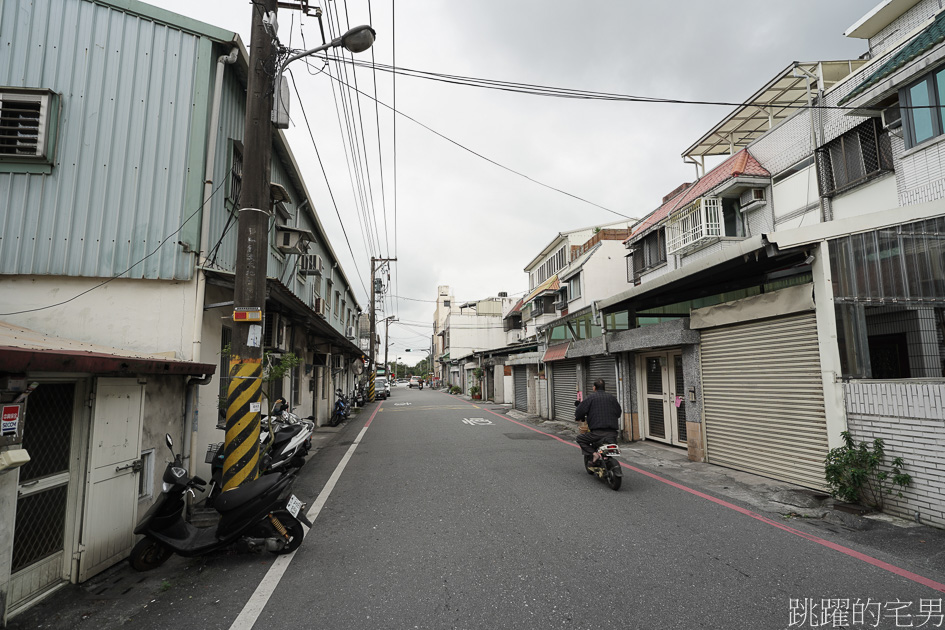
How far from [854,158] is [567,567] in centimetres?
1092

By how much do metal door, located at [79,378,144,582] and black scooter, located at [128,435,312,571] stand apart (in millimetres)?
320

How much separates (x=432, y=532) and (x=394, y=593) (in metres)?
1.42

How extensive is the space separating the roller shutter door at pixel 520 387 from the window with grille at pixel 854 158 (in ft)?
45.2

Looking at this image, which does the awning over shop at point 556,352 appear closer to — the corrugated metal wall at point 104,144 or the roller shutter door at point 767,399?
the roller shutter door at point 767,399

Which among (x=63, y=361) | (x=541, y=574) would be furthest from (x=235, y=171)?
(x=541, y=574)

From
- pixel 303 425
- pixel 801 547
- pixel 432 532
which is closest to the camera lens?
pixel 801 547

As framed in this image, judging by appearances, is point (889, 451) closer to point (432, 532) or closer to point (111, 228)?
point (432, 532)

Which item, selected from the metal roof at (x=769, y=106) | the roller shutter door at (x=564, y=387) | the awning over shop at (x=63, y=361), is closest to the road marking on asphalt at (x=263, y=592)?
the awning over shop at (x=63, y=361)

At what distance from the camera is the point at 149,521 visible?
4008 millimetres

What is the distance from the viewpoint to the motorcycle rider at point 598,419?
7250mm

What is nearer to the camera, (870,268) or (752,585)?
(752,585)

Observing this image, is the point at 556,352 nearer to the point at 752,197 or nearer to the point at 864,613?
the point at 752,197

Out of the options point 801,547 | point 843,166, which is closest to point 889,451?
point 801,547

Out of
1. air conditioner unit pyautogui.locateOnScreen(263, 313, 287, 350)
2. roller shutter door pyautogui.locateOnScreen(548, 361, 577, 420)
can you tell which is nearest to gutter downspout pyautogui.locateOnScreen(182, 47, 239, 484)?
air conditioner unit pyautogui.locateOnScreen(263, 313, 287, 350)
